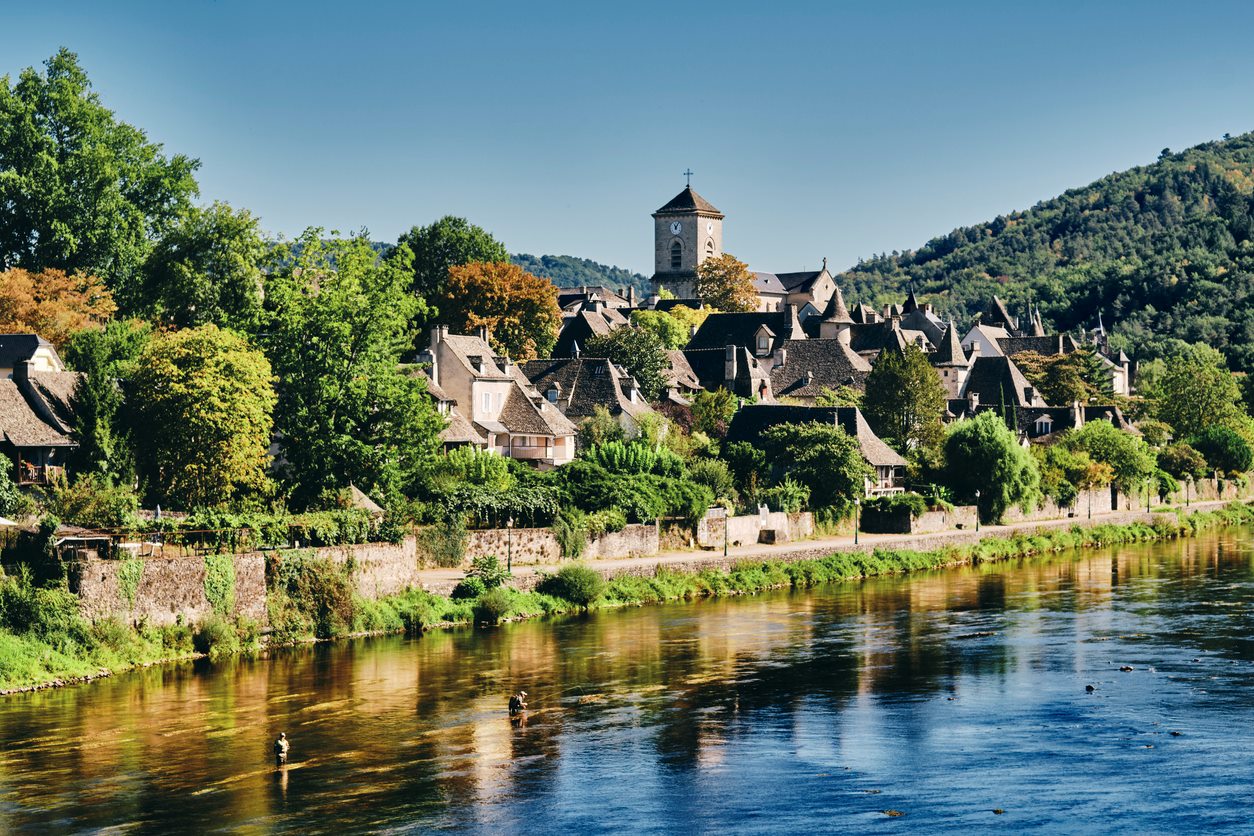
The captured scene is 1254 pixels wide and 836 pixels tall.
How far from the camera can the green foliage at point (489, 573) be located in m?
55.7

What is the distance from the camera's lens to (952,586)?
6606 centimetres

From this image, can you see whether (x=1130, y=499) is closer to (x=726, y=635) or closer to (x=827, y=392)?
(x=827, y=392)

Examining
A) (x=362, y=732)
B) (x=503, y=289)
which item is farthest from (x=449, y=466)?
(x=503, y=289)

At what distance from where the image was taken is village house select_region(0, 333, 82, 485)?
56344 mm

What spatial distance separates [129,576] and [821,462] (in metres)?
39.7

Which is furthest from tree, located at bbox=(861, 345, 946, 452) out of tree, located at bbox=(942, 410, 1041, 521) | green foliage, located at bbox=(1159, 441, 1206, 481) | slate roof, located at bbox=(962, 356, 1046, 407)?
slate roof, located at bbox=(962, 356, 1046, 407)

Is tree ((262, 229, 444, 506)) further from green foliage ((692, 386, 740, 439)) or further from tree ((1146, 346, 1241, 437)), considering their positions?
tree ((1146, 346, 1241, 437))

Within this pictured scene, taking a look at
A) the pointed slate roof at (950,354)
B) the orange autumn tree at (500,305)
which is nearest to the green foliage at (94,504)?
the orange autumn tree at (500,305)

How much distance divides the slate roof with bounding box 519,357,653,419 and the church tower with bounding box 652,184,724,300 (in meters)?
92.8

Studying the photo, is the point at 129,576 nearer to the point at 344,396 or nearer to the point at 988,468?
the point at 344,396

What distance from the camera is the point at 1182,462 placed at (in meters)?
106

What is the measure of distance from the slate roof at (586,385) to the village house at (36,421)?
3375 centimetres

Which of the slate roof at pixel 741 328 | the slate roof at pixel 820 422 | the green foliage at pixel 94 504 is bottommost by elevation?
the green foliage at pixel 94 504

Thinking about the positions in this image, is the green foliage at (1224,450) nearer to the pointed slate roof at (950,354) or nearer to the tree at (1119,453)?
the tree at (1119,453)
